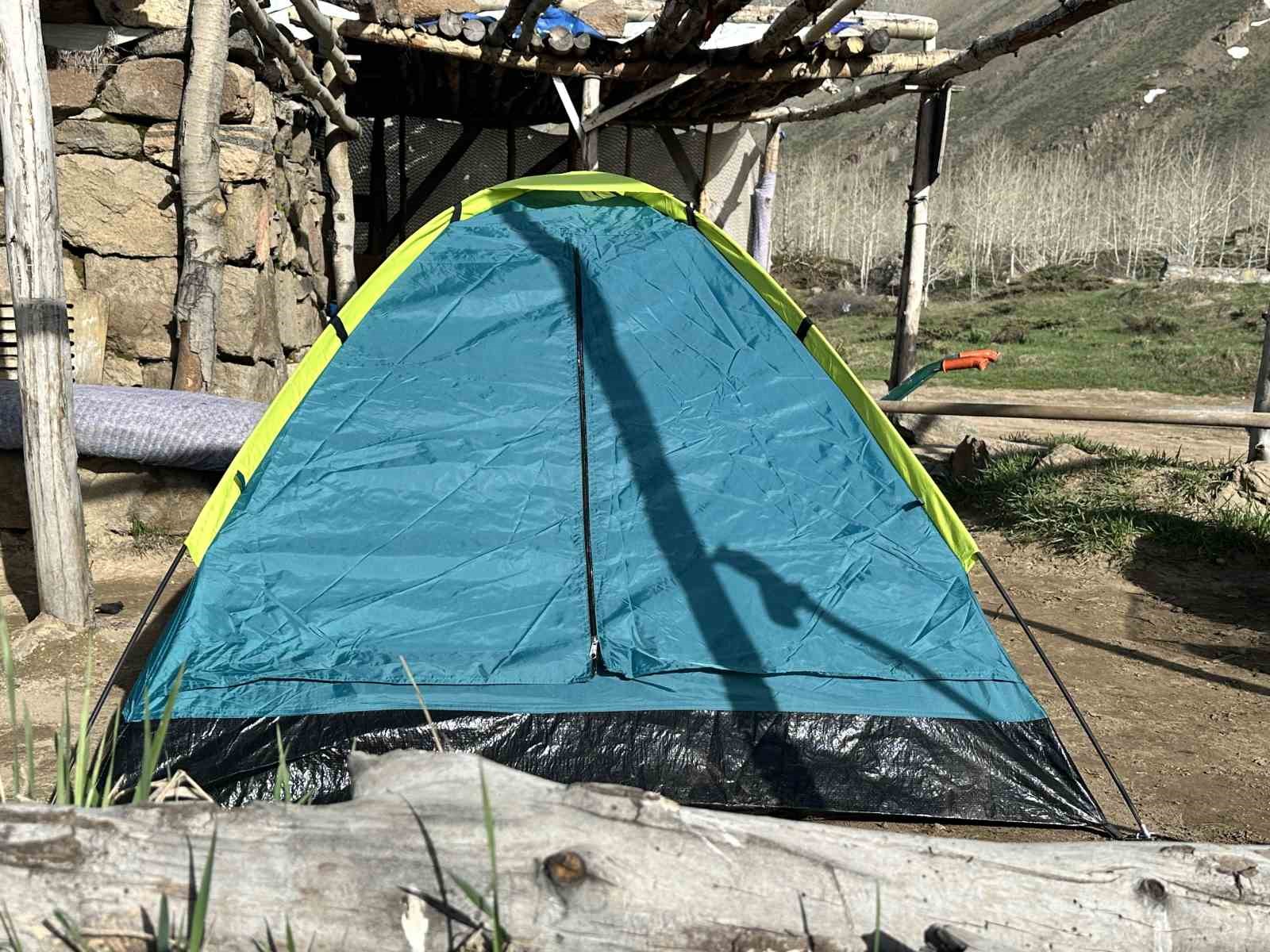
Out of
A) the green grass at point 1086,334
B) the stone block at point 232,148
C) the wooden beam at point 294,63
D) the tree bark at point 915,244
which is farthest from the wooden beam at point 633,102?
the green grass at point 1086,334

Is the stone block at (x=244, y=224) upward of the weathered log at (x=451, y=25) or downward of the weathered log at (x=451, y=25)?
downward

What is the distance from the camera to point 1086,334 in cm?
1609

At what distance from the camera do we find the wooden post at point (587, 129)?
23.0 ft

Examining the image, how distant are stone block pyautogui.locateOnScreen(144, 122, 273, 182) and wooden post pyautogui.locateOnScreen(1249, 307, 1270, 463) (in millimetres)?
5291

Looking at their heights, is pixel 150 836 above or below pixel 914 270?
below

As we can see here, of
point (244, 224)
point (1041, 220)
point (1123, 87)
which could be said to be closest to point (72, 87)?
point (244, 224)

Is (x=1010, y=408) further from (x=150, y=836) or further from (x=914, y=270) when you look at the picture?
(x=150, y=836)

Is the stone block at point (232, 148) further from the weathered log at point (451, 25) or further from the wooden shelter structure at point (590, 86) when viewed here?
the weathered log at point (451, 25)

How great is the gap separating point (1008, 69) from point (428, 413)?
8312 centimetres

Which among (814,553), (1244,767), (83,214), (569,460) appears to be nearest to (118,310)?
(83,214)

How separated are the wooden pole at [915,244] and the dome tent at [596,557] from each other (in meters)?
3.51

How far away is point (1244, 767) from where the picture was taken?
3402 mm

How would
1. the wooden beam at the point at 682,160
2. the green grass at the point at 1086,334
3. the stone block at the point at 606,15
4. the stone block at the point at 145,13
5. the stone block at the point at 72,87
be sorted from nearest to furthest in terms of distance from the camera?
the stone block at the point at 145,13 → the stone block at the point at 72,87 → the stone block at the point at 606,15 → the wooden beam at the point at 682,160 → the green grass at the point at 1086,334

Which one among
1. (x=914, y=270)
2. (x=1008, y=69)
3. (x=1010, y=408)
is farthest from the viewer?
(x=1008, y=69)
